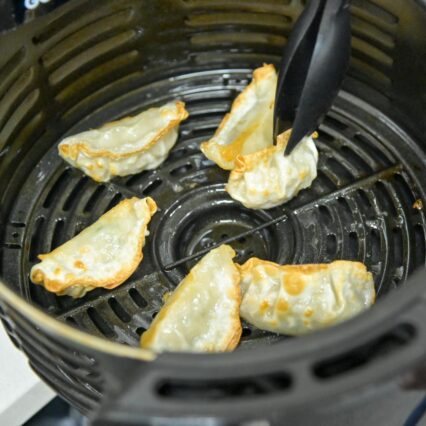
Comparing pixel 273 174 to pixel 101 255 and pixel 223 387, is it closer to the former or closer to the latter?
pixel 101 255

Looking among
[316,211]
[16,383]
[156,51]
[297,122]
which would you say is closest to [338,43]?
[297,122]

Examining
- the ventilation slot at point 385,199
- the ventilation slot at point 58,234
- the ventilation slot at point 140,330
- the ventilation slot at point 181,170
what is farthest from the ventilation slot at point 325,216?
the ventilation slot at point 58,234

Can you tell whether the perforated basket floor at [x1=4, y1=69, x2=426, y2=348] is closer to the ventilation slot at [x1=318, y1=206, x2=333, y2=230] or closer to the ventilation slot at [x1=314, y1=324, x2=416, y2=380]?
the ventilation slot at [x1=318, y1=206, x2=333, y2=230]

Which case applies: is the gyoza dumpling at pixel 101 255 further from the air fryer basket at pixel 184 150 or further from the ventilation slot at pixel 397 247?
the ventilation slot at pixel 397 247

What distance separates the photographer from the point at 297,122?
1209mm

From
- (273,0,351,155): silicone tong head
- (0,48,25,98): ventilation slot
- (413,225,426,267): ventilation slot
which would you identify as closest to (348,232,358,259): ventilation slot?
(413,225,426,267): ventilation slot

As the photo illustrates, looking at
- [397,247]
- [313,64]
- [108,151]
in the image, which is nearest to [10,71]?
[108,151]

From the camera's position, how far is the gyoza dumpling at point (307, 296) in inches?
47.2

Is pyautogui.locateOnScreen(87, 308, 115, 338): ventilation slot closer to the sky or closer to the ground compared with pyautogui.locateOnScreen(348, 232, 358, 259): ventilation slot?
closer to the sky

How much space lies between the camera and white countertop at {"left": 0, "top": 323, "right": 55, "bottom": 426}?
3.94ft

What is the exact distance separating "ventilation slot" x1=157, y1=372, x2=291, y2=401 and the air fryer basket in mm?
327

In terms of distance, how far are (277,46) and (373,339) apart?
95 centimetres

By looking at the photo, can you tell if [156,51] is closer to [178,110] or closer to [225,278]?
[178,110]

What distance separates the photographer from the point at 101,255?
Result: 1.29 m
